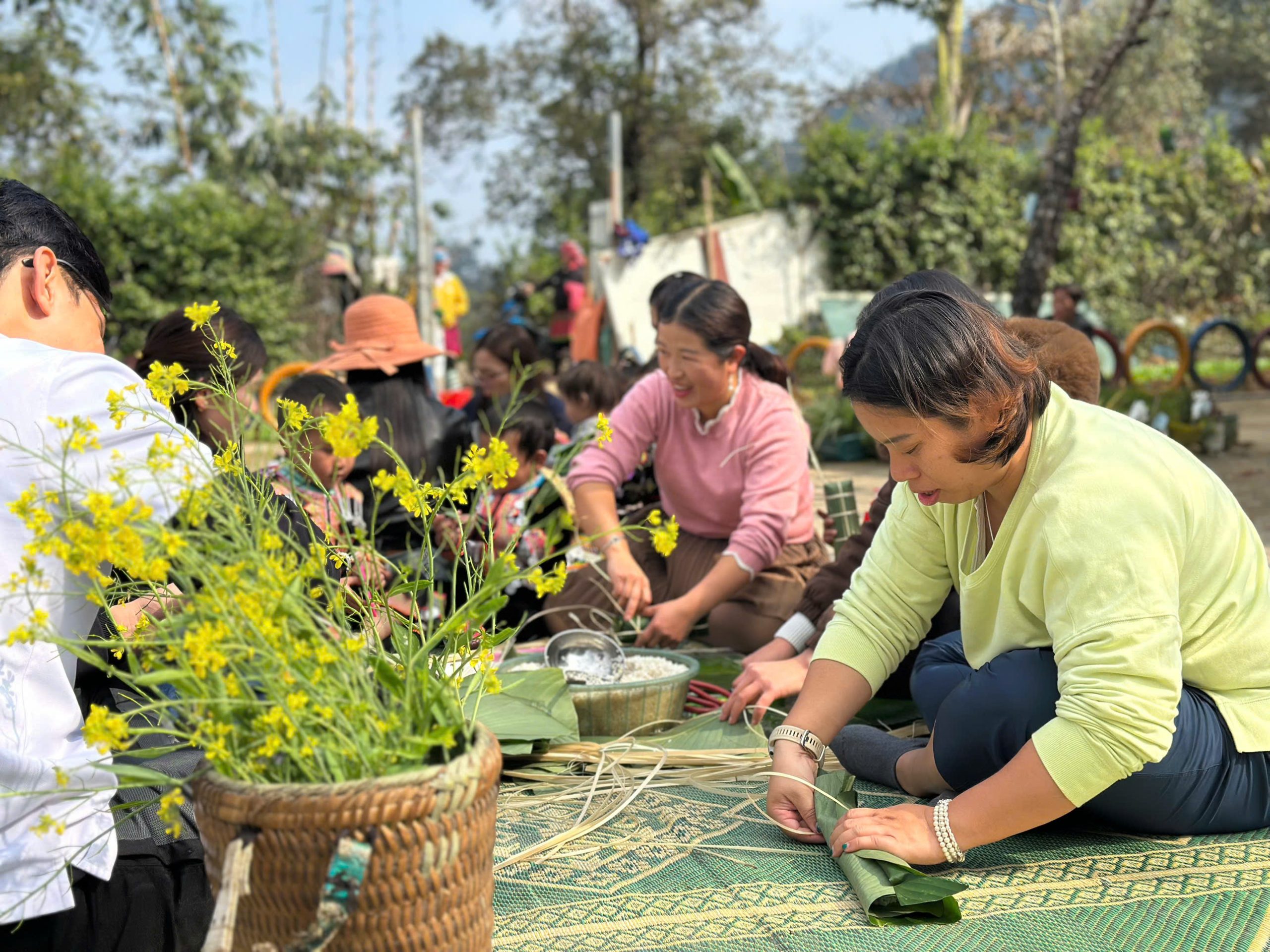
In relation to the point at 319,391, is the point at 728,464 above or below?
below

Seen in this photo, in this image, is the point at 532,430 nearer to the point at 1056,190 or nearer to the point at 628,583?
the point at 628,583

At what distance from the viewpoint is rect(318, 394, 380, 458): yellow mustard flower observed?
1278 millimetres

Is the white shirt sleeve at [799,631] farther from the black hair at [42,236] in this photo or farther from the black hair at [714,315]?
the black hair at [42,236]

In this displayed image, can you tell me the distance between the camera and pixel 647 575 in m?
4.23

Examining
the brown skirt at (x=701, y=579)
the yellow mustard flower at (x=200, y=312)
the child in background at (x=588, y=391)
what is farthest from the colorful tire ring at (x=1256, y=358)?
the yellow mustard flower at (x=200, y=312)

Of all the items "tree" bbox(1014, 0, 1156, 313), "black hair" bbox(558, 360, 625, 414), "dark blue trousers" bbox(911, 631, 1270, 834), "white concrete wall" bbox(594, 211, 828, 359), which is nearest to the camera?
"dark blue trousers" bbox(911, 631, 1270, 834)

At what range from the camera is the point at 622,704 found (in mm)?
2922

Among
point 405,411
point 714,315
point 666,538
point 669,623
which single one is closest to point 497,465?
point 666,538

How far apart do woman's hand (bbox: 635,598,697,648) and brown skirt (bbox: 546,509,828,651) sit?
20cm

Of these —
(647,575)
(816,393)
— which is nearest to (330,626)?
(647,575)

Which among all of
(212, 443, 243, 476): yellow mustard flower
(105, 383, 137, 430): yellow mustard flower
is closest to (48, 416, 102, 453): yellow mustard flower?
(105, 383, 137, 430): yellow mustard flower

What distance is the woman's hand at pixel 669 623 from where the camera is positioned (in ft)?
11.3

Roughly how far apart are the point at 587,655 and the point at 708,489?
939mm

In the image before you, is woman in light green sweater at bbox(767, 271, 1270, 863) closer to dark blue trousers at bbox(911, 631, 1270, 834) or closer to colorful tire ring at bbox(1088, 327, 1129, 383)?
dark blue trousers at bbox(911, 631, 1270, 834)
